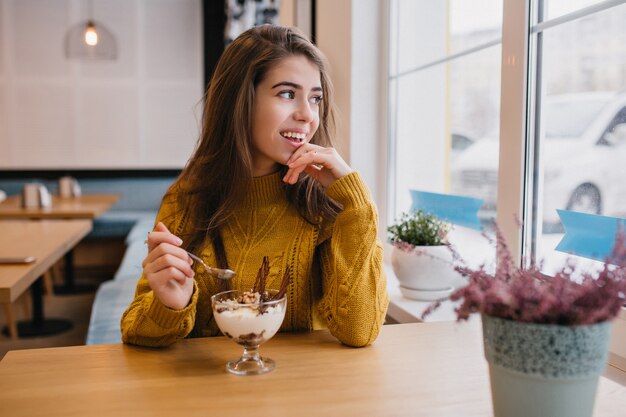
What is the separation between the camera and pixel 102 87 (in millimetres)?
6211

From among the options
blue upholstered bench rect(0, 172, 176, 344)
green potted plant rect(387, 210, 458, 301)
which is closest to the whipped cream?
green potted plant rect(387, 210, 458, 301)

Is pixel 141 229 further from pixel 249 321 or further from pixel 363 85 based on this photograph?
pixel 249 321

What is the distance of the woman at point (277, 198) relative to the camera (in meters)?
1.33

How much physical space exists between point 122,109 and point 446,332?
5547 mm

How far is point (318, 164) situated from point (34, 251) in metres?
1.65

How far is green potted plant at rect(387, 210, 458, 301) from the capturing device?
6.45ft

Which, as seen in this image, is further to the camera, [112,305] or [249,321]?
[112,305]

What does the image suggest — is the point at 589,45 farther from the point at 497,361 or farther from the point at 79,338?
the point at 79,338

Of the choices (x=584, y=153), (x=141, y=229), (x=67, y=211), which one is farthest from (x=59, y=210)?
(x=584, y=153)

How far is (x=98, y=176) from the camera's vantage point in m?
6.27

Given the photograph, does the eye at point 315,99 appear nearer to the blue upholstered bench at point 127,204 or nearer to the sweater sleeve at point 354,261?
the sweater sleeve at point 354,261

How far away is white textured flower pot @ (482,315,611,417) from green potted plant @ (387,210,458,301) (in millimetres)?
1197

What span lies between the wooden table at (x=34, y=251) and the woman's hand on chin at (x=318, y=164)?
113cm

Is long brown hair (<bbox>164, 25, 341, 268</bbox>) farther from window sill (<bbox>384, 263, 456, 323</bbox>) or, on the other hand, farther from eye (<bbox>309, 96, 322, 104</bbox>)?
window sill (<bbox>384, 263, 456, 323</bbox>)
